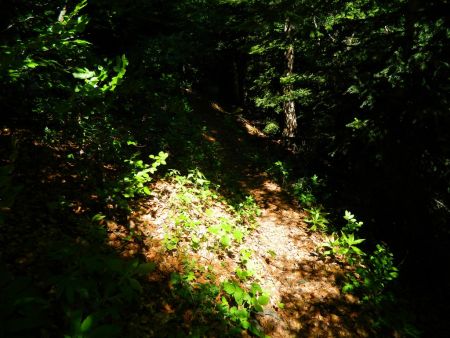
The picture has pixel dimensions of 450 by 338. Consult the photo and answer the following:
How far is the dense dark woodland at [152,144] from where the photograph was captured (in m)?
2.94

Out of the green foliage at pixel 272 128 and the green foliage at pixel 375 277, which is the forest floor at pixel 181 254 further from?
the green foliage at pixel 272 128

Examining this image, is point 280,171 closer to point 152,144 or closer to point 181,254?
point 152,144

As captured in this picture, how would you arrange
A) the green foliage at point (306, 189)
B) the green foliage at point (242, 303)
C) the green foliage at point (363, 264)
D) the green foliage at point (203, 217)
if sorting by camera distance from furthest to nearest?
the green foliage at point (306, 189)
the green foliage at point (363, 264)
the green foliage at point (203, 217)
the green foliage at point (242, 303)

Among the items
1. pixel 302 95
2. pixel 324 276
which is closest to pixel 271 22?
pixel 324 276

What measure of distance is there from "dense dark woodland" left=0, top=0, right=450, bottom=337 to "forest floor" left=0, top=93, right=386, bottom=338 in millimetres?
42

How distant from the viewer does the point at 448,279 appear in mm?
6258

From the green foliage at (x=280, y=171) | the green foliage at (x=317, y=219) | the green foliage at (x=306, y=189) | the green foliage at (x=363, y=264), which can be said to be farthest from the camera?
the green foliage at (x=280, y=171)

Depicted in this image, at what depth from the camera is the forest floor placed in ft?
11.7

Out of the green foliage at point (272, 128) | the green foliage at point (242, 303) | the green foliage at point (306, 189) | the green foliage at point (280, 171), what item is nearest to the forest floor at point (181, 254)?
the green foliage at point (242, 303)

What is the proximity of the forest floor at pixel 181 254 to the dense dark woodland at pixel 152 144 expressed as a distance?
0.04 metres

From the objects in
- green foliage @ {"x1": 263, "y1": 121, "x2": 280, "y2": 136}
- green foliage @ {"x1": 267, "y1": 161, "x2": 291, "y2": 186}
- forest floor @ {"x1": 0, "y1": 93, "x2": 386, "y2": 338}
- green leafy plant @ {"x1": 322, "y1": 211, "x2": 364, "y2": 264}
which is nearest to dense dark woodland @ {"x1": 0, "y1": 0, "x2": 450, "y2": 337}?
forest floor @ {"x1": 0, "y1": 93, "x2": 386, "y2": 338}

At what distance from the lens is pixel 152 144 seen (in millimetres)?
7742

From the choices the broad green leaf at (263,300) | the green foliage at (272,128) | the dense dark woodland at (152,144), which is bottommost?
the green foliage at (272,128)

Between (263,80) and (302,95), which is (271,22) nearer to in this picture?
(302,95)
